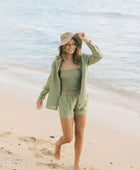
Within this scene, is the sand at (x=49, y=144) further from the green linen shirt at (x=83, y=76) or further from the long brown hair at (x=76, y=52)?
the long brown hair at (x=76, y=52)

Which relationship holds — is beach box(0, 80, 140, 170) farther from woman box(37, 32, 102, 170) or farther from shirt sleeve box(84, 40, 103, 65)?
shirt sleeve box(84, 40, 103, 65)

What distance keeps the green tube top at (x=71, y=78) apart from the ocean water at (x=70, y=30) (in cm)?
484

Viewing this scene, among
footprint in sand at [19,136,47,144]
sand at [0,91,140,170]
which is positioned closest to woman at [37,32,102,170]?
sand at [0,91,140,170]

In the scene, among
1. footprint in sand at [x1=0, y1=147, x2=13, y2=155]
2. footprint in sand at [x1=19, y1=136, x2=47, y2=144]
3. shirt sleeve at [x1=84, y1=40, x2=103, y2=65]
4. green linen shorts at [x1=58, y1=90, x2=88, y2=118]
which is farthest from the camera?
footprint in sand at [x1=19, y1=136, x2=47, y2=144]

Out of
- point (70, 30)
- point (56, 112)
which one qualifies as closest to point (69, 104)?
point (56, 112)

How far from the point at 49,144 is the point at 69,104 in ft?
4.83

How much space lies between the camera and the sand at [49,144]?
14.6 feet

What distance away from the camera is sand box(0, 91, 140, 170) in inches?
175

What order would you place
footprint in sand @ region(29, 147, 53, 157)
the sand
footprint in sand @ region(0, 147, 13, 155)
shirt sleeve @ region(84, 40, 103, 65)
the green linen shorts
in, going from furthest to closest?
footprint in sand @ region(29, 147, 53, 157)
footprint in sand @ region(0, 147, 13, 155)
the sand
the green linen shorts
shirt sleeve @ region(84, 40, 103, 65)

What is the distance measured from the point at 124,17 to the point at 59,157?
75.3 feet

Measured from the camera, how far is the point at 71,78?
3916 mm

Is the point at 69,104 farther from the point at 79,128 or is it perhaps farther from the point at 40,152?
the point at 40,152

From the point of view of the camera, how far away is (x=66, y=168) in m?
4.37

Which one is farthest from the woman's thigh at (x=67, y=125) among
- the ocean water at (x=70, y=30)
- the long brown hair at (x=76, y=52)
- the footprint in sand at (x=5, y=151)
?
the ocean water at (x=70, y=30)
